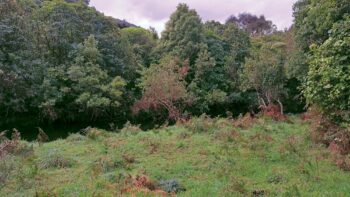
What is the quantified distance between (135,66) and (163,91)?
506 centimetres

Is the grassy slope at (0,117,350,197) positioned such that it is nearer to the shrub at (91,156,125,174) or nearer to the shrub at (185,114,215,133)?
the shrub at (91,156,125,174)

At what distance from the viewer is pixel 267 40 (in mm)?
53688

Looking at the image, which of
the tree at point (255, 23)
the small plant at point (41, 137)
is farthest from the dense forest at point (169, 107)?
the tree at point (255, 23)

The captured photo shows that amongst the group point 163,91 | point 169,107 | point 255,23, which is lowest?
point 169,107

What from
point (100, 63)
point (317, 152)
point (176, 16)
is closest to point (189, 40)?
point (176, 16)

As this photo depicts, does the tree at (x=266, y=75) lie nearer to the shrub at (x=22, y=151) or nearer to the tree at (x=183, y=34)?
the tree at (x=183, y=34)

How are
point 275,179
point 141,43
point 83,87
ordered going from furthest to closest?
point 141,43 → point 83,87 → point 275,179

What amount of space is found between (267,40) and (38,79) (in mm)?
34824

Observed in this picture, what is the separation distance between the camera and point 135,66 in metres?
34.7

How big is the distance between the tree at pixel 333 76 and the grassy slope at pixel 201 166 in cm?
148

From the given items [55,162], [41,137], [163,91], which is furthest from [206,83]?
[55,162]

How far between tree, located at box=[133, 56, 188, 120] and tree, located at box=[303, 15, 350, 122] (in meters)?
16.4

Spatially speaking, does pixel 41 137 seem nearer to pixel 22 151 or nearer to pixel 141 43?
pixel 22 151

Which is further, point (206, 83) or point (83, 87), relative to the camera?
point (206, 83)
